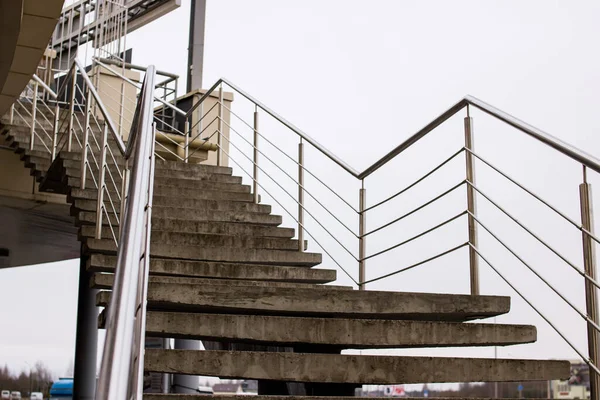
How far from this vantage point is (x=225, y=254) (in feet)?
14.0

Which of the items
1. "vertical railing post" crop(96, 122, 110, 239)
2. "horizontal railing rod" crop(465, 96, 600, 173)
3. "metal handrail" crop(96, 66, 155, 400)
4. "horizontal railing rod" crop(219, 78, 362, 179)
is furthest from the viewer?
"horizontal railing rod" crop(219, 78, 362, 179)

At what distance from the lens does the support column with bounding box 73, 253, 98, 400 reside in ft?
25.7

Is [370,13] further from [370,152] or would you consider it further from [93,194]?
[93,194]

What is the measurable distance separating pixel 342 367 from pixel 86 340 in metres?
6.17

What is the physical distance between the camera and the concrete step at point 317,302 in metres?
3.01

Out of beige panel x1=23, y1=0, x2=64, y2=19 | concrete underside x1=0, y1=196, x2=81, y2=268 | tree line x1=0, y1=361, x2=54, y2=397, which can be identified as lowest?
tree line x1=0, y1=361, x2=54, y2=397

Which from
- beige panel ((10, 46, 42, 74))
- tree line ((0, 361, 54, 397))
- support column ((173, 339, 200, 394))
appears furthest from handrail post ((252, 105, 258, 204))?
tree line ((0, 361, 54, 397))

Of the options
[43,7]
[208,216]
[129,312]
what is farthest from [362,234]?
[129,312]

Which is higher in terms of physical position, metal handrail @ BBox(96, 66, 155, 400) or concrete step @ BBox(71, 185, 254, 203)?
concrete step @ BBox(71, 185, 254, 203)

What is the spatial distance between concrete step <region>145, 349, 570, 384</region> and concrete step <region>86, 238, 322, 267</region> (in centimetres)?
159

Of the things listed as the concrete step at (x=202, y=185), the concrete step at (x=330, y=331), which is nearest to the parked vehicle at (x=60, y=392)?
the concrete step at (x=202, y=185)

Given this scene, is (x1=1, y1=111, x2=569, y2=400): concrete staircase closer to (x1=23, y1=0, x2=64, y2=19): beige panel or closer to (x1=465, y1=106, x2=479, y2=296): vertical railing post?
(x1=465, y1=106, x2=479, y2=296): vertical railing post

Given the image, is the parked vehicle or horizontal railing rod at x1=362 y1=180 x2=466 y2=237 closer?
horizontal railing rod at x1=362 y1=180 x2=466 y2=237

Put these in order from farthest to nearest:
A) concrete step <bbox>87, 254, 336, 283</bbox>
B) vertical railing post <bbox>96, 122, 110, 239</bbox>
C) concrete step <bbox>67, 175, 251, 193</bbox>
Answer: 1. concrete step <bbox>67, 175, 251, 193</bbox>
2. vertical railing post <bbox>96, 122, 110, 239</bbox>
3. concrete step <bbox>87, 254, 336, 283</bbox>
